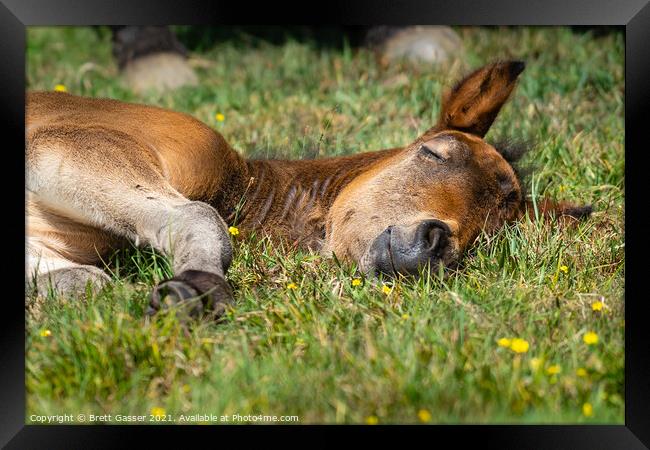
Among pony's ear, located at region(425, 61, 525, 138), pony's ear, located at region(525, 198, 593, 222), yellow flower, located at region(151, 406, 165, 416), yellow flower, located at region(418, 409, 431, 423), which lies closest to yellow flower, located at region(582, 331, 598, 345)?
yellow flower, located at region(418, 409, 431, 423)

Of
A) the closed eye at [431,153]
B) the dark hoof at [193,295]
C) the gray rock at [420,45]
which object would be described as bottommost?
the dark hoof at [193,295]

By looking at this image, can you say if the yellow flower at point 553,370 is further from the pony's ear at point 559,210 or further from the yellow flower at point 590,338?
the pony's ear at point 559,210

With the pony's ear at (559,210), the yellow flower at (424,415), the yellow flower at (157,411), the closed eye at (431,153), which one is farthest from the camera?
the pony's ear at (559,210)

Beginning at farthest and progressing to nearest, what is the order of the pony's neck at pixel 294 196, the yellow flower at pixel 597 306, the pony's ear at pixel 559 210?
the pony's ear at pixel 559 210 < the pony's neck at pixel 294 196 < the yellow flower at pixel 597 306

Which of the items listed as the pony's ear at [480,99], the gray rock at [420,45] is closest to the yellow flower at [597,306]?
the pony's ear at [480,99]

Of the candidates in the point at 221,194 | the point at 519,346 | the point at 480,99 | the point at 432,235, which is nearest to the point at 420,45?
the point at 480,99

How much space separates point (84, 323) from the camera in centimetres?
352

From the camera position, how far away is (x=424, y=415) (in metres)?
3.01

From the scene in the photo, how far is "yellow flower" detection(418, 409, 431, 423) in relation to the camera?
3012 millimetres

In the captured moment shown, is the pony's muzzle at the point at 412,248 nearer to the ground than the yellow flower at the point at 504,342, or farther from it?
farther from it

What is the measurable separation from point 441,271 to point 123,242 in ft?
5.24

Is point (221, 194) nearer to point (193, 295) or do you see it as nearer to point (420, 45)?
point (193, 295)

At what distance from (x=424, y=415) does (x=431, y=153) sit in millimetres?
1924

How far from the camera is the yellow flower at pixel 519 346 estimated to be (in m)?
3.32
